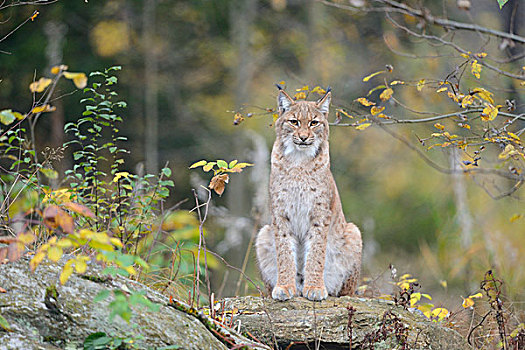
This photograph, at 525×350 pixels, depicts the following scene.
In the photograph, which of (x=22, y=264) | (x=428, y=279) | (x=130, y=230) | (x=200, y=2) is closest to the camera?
(x=22, y=264)

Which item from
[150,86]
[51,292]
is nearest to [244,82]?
[150,86]

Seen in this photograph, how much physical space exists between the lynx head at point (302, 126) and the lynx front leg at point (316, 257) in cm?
55

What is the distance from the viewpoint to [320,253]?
4785 mm

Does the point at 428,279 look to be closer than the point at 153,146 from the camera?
Yes

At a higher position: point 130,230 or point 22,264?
point 130,230

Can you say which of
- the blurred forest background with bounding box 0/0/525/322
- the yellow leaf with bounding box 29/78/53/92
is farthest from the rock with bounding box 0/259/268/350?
the blurred forest background with bounding box 0/0/525/322

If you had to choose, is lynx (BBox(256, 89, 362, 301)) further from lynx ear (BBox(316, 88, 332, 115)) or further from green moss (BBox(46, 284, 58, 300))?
green moss (BBox(46, 284, 58, 300))

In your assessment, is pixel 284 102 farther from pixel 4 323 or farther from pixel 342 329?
pixel 4 323

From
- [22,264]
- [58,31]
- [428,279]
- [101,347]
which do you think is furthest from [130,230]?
[58,31]

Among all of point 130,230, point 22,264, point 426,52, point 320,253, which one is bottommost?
point 22,264

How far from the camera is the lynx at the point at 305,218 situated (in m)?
4.79

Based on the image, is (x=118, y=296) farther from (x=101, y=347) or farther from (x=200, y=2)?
(x=200, y=2)

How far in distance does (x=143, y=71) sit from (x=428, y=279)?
240 inches

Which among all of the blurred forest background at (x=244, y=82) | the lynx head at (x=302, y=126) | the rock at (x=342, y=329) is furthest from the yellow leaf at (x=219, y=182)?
the blurred forest background at (x=244, y=82)
